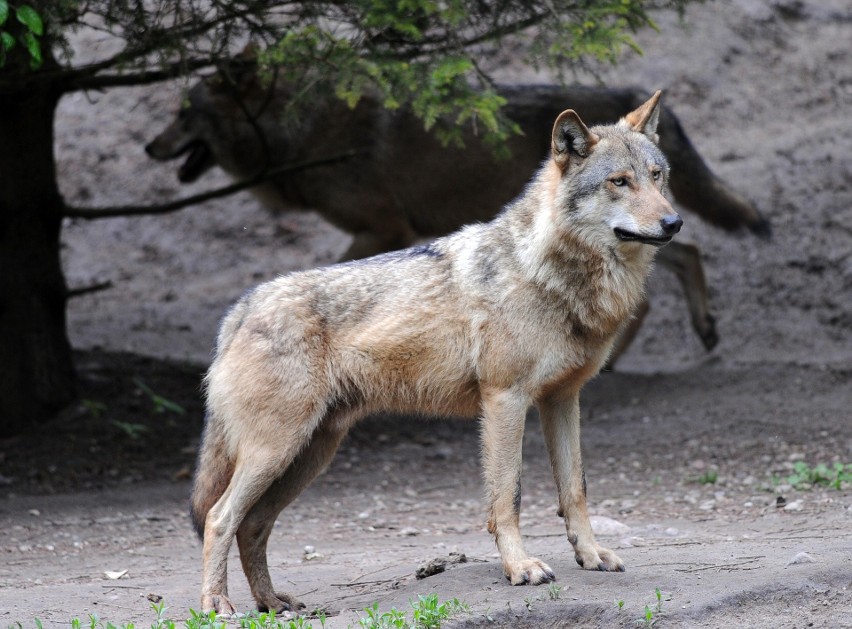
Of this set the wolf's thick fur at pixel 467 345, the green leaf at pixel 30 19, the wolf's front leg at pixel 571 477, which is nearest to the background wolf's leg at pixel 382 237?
the wolf's thick fur at pixel 467 345

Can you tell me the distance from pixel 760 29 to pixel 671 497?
9130 millimetres

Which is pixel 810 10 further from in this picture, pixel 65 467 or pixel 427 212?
pixel 65 467

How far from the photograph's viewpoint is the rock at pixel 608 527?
641 centimetres

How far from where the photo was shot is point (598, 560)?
503cm

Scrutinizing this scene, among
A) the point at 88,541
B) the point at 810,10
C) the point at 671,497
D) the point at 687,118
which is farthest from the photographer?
the point at 810,10

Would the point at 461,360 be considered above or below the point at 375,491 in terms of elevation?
above

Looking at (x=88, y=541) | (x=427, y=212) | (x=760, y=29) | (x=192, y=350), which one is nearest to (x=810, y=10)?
(x=760, y=29)

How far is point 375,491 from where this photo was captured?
7.97 meters

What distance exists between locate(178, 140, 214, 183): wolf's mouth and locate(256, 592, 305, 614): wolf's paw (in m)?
6.80

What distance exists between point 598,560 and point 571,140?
1.98m

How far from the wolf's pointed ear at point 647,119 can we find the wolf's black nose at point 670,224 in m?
0.76

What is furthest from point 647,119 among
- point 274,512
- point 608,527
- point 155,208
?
point 155,208

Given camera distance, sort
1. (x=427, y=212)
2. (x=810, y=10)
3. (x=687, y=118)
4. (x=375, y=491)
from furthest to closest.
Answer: (x=810, y=10) < (x=687, y=118) < (x=427, y=212) < (x=375, y=491)

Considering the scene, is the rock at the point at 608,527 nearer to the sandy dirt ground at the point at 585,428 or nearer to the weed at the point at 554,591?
the sandy dirt ground at the point at 585,428
